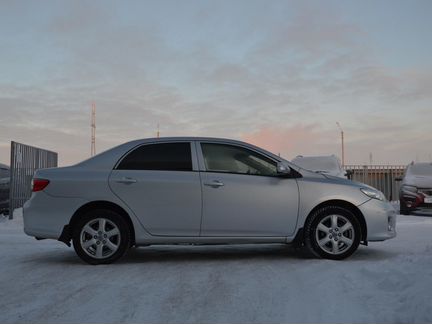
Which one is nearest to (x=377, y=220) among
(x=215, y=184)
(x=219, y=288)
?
(x=215, y=184)

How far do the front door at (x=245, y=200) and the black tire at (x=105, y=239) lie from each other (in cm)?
95

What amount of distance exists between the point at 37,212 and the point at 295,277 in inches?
125

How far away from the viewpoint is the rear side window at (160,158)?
22.9ft

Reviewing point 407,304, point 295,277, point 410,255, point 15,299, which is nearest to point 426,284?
point 407,304

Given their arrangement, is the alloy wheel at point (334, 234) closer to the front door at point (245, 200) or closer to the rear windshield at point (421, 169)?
the front door at point (245, 200)

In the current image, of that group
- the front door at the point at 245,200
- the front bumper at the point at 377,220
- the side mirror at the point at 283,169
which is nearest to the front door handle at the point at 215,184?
the front door at the point at 245,200

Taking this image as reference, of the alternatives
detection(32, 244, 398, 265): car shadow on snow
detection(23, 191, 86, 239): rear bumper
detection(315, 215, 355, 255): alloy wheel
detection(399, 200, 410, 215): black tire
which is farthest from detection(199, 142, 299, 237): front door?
detection(399, 200, 410, 215): black tire

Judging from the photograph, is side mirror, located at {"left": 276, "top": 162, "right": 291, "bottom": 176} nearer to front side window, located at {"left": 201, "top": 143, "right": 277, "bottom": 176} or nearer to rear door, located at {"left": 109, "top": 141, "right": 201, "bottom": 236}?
front side window, located at {"left": 201, "top": 143, "right": 277, "bottom": 176}

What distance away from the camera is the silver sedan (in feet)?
22.2

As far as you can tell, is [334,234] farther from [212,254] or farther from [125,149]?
[125,149]

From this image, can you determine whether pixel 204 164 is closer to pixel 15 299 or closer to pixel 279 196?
pixel 279 196

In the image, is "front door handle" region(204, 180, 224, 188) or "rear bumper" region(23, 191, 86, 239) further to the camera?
"front door handle" region(204, 180, 224, 188)

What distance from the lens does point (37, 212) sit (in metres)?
6.81

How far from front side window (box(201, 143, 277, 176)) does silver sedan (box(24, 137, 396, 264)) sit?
0.01 m
